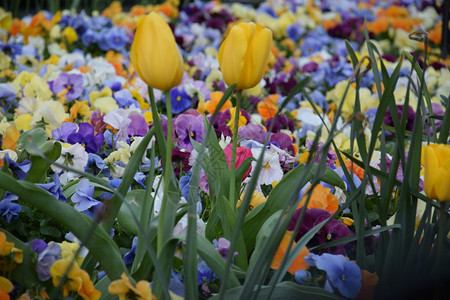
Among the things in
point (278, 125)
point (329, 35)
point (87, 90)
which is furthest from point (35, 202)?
point (329, 35)

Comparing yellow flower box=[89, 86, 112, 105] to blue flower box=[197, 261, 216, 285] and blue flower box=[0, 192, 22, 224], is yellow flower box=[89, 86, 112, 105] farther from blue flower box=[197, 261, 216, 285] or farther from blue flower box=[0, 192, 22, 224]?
blue flower box=[197, 261, 216, 285]

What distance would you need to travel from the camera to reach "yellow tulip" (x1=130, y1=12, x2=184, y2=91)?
0.96m

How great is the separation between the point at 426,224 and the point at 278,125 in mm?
981

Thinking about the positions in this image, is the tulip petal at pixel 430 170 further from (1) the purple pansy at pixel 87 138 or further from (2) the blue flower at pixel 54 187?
(1) the purple pansy at pixel 87 138

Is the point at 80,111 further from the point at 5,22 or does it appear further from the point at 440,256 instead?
the point at 5,22

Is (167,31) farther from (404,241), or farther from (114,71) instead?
(114,71)

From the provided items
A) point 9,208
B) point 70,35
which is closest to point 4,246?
point 9,208

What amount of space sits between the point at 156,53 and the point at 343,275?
55cm

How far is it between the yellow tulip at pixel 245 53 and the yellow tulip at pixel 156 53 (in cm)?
17

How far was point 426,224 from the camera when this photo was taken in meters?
1.27

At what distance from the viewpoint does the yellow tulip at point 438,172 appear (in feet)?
3.51

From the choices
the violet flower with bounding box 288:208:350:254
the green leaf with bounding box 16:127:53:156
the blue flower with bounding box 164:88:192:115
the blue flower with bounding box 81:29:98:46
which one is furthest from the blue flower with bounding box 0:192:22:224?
the blue flower with bounding box 81:29:98:46

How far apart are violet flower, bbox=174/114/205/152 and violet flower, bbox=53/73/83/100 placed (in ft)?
2.83

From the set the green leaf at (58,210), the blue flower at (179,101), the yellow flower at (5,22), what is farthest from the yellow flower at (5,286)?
the yellow flower at (5,22)
